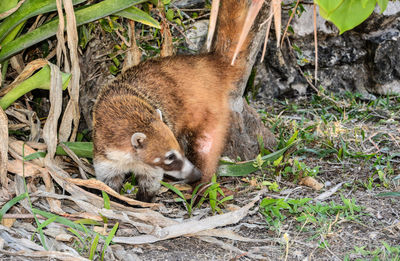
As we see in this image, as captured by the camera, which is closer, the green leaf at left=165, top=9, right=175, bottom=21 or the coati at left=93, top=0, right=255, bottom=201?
the coati at left=93, top=0, right=255, bottom=201

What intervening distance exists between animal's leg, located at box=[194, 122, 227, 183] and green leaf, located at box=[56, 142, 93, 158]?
795 mm

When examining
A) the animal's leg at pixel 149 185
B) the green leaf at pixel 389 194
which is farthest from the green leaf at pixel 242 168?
the green leaf at pixel 389 194

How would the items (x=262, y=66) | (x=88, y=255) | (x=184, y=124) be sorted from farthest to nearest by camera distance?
(x=262, y=66) → (x=184, y=124) → (x=88, y=255)

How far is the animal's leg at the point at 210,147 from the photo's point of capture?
3393 mm

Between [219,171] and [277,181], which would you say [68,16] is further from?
[277,181]

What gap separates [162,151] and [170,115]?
1.07 ft

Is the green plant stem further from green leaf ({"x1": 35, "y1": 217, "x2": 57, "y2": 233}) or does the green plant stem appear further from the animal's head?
green leaf ({"x1": 35, "y1": 217, "x2": 57, "y2": 233})

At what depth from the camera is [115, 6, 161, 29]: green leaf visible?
3.28 metres

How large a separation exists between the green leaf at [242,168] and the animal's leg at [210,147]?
0.13 metres

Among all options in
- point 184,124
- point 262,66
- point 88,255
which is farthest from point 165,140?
point 262,66

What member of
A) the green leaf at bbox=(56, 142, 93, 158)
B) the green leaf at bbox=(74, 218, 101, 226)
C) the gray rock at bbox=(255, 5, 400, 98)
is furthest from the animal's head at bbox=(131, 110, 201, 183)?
the gray rock at bbox=(255, 5, 400, 98)

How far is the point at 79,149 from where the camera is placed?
133 inches

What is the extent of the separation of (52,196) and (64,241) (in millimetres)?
372

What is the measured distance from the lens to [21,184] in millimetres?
3021
